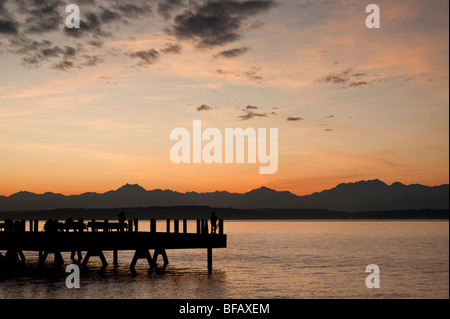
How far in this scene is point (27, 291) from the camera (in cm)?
3341

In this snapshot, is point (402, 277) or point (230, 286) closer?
point (230, 286)

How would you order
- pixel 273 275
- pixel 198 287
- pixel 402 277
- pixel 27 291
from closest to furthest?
1. pixel 27 291
2. pixel 198 287
3. pixel 273 275
4. pixel 402 277

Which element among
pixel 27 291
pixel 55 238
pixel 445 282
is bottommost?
pixel 445 282
